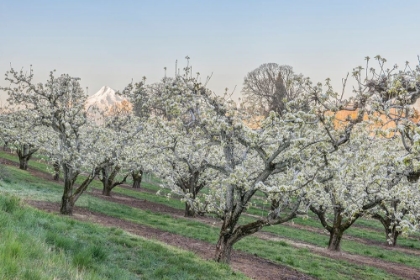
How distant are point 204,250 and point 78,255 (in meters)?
8.94

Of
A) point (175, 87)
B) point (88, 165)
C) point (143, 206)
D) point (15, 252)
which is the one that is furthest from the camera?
point (143, 206)

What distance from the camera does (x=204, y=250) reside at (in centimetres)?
1541

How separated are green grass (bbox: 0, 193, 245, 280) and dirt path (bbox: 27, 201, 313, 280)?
87.3 inches

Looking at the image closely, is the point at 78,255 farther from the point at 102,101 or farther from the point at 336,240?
the point at 102,101

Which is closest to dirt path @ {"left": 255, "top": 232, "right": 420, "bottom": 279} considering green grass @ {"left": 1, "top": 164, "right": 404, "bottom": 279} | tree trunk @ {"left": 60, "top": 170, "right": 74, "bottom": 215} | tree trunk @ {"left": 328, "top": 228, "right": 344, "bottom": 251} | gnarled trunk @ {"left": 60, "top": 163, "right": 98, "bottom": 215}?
tree trunk @ {"left": 328, "top": 228, "right": 344, "bottom": 251}

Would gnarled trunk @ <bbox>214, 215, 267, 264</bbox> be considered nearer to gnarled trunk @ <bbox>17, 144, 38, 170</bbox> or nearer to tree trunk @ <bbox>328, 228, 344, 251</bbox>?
tree trunk @ <bbox>328, 228, 344, 251</bbox>

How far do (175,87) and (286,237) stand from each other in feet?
46.9

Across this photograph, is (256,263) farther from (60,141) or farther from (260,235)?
(60,141)

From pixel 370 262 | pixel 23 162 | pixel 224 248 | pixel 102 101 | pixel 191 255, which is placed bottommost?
pixel 370 262

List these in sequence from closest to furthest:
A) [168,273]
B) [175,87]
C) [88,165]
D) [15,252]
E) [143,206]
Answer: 1. [15,252]
2. [168,273]
3. [175,87]
4. [88,165]
5. [143,206]

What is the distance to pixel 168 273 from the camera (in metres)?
9.22

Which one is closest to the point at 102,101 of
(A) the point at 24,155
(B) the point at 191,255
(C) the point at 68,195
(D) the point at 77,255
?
(A) the point at 24,155

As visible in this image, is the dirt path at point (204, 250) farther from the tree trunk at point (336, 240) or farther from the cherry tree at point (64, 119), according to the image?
the tree trunk at point (336, 240)

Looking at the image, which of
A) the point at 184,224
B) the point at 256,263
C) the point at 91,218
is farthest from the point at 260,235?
the point at 91,218
